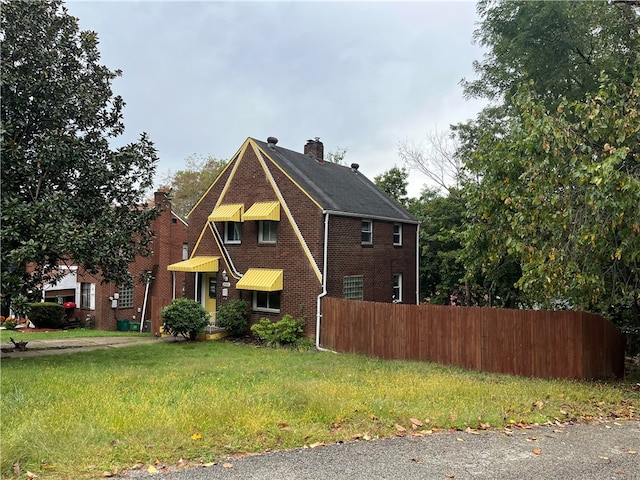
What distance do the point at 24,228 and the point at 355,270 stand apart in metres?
11.5

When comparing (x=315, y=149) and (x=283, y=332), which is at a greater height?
(x=315, y=149)

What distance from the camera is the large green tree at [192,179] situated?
4419cm

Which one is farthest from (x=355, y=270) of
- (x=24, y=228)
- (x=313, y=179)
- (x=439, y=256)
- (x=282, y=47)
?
(x=24, y=228)

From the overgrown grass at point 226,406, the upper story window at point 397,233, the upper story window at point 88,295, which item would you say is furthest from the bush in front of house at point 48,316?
the upper story window at point 397,233

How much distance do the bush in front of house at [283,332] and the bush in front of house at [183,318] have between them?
2.49 metres

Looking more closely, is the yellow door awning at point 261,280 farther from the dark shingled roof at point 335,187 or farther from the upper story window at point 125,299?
the upper story window at point 125,299

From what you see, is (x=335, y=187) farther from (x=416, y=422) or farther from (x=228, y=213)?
(x=416, y=422)

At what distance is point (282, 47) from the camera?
16.0m

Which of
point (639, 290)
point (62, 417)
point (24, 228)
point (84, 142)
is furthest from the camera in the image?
point (84, 142)

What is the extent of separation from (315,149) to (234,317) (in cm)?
971

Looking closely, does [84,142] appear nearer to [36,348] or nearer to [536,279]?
[36,348]

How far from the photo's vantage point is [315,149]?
23.4 meters

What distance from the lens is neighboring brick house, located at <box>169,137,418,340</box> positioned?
17438mm

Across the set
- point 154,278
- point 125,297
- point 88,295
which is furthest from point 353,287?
point 88,295
